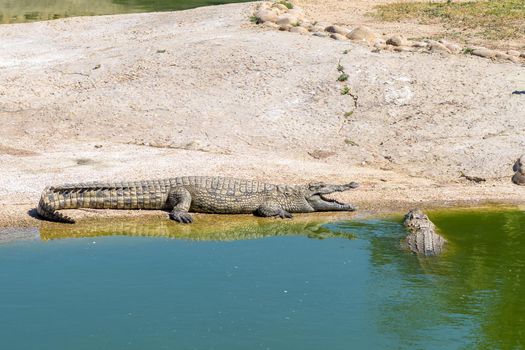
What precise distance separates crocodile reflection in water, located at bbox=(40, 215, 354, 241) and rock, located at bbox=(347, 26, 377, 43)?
327 inches

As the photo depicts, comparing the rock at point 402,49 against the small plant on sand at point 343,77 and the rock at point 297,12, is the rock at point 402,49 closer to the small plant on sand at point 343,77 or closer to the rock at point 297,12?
the small plant on sand at point 343,77

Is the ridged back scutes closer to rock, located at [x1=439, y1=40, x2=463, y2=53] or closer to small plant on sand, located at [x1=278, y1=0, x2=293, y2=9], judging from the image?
rock, located at [x1=439, y1=40, x2=463, y2=53]

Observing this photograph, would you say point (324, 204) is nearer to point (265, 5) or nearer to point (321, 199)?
point (321, 199)

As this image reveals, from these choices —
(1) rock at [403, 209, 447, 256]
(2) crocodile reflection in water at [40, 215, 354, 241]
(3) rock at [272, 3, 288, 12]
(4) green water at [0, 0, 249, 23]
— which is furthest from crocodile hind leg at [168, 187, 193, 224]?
(4) green water at [0, 0, 249, 23]

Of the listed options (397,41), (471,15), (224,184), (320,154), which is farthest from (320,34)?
(224,184)

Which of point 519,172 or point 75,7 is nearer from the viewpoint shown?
point 519,172

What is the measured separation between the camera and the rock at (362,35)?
22.1 m

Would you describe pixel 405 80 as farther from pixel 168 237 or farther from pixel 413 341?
pixel 413 341

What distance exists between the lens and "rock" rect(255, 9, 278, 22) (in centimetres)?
2392

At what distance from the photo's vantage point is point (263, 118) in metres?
18.9

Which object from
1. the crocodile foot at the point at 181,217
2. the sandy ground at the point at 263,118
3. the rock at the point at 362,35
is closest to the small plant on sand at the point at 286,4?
the sandy ground at the point at 263,118

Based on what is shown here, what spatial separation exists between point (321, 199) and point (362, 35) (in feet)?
26.3

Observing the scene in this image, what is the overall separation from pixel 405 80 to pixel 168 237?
782cm

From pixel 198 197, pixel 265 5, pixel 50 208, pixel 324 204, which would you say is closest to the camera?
pixel 50 208
